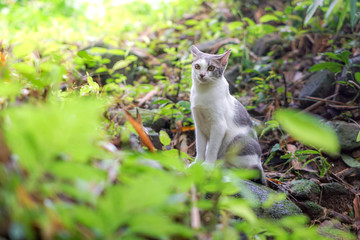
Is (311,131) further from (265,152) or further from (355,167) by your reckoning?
(265,152)

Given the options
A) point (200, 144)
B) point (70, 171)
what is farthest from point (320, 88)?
point (70, 171)

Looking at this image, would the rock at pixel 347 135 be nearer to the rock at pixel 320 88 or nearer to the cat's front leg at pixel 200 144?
the rock at pixel 320 88

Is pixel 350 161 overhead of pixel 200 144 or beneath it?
beneath

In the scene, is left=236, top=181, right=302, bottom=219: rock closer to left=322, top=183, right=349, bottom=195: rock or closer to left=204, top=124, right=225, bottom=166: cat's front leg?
left=204, top=124, right=225, bottom=166: cat's front leg

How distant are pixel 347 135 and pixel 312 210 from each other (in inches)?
52.6

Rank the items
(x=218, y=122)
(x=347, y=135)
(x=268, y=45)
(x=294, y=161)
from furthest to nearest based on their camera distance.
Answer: (x=268, y=45)
(x=347, y=135)
(x=294, y=161)
(x=218, y=122)

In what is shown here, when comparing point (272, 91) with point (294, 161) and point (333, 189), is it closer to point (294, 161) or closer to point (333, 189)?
point (294, 161)

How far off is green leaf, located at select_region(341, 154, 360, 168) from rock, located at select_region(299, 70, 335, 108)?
105 cm

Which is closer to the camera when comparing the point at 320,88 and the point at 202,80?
the point at 202,80

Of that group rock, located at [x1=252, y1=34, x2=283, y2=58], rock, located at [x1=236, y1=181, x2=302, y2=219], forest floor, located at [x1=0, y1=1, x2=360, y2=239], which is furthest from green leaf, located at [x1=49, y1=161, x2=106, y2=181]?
rock, located at [x1=252, y1=34, x2=283, y2=58]

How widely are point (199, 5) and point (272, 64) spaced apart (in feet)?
13.3

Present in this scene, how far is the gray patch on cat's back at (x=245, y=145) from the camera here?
3158 mm

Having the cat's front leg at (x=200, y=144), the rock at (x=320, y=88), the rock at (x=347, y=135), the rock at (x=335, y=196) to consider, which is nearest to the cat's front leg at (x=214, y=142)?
the cat's front leg at (x=200, y=144)

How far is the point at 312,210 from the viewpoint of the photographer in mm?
2752
